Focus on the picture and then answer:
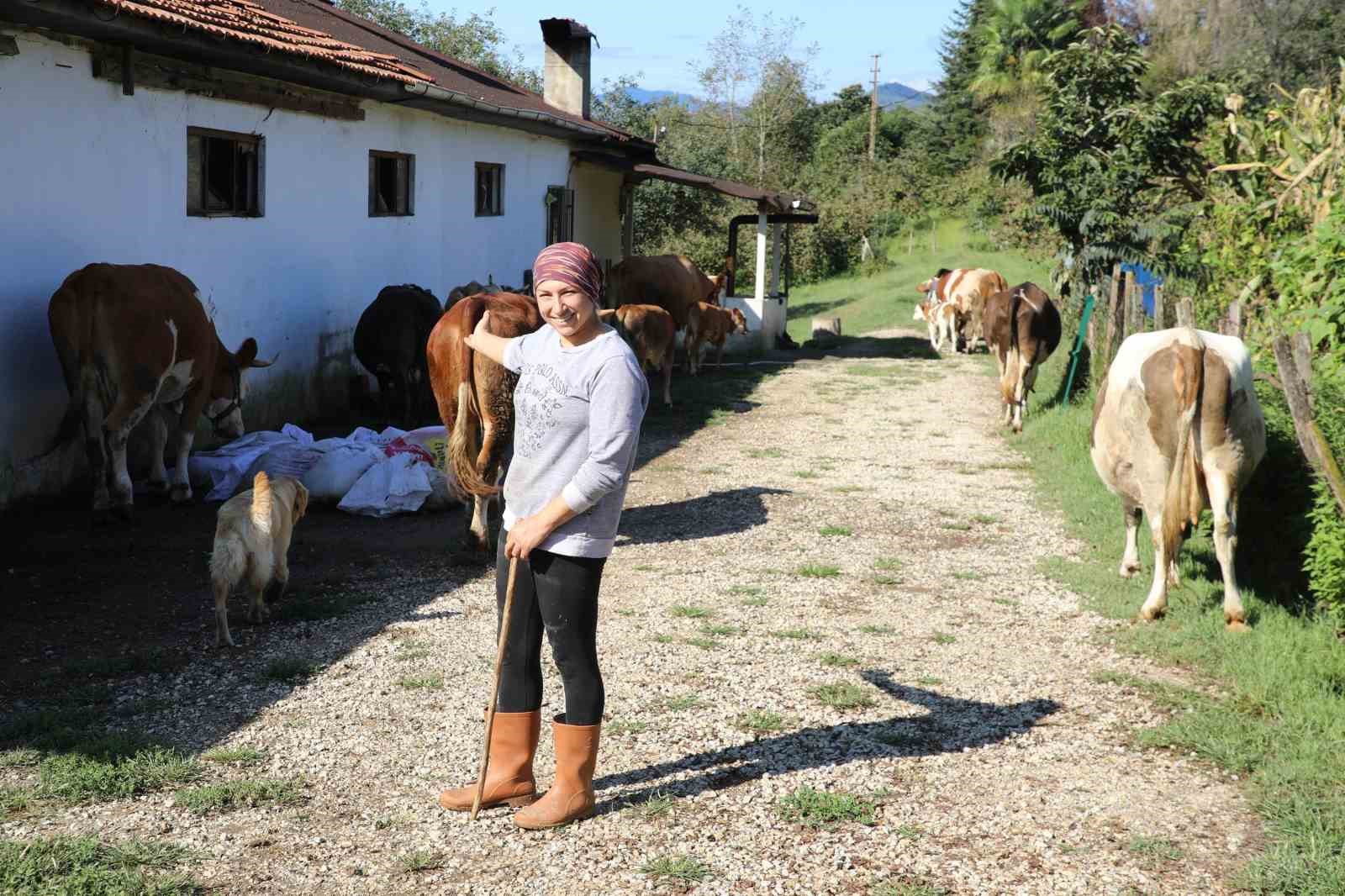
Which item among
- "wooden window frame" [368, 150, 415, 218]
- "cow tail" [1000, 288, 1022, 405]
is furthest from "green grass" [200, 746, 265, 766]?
"cow tail" [1000, 288, 1022, 405]

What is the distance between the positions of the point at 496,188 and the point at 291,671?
42.8 ft

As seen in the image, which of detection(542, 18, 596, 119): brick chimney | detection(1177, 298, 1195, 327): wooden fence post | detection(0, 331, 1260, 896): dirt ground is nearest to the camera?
detection(0, 331, 1260, 896): dirt ground

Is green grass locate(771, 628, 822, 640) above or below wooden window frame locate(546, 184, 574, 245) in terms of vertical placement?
below

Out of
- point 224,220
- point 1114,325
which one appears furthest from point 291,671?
point 1114,325

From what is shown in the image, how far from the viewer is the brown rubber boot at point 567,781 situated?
13.4 ft

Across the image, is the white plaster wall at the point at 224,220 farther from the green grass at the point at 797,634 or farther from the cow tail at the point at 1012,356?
the cow tail at the point at 1012,356

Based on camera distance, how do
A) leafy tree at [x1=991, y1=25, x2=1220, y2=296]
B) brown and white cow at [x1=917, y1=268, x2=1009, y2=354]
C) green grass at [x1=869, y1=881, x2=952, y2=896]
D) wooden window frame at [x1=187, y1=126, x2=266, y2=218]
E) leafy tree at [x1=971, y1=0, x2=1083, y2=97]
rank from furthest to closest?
leafy tree at [x1=971, y1=0, x2=1083, y2=97] → brown and white cow at [x1=917, y1=268, x2=1009, y2=354] → leafy tree at [x1=991, y1=25, x2=1220, y2=296] → wooden window frame at [x1=187, y1=126, x2=266, y2=218] → green grass at [x1=869, y1=881, x2=952, y2=896]

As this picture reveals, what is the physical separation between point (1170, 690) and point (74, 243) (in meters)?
7.74

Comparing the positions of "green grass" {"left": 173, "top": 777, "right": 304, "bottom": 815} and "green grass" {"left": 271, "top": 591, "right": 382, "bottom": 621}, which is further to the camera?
"green grass" {"left": 271, "top": 591, "right": 382, "bottom": 621}

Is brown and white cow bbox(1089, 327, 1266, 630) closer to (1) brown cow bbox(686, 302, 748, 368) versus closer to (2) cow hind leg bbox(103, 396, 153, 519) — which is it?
(2) cow hind leg bbox(103, 396, 153, 519)

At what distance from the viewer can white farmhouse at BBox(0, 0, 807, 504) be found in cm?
843

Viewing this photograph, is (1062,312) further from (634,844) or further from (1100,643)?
(634,844)

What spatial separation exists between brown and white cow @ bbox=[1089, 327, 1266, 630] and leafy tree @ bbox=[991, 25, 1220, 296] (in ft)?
30.7

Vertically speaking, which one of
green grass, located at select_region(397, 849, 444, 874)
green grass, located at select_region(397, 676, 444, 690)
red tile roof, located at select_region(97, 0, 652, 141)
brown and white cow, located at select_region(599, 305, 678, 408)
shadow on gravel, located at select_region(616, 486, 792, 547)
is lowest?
green grass, located at select_region(397, 849, 444, 874)
